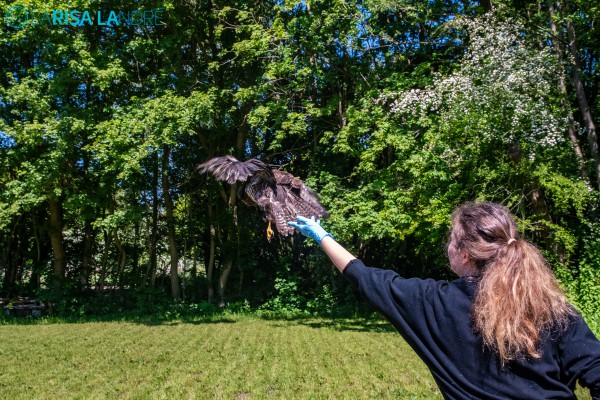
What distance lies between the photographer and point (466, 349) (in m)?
1.67

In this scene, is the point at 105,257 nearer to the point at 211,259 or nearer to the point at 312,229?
the point at 211,259

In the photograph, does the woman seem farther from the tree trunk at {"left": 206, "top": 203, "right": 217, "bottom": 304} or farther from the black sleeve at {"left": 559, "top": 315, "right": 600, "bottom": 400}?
the tree trunk at {"left": 206, "top": 203, "right": 217, "bottom": 304}

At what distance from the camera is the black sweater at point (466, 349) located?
1604mm

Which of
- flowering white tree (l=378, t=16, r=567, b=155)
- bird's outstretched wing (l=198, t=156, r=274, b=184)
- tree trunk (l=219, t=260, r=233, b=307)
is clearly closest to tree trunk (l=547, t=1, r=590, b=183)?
flowering white tree (l=378, t=16, r=567, b=155)

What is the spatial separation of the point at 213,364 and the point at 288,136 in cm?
1024

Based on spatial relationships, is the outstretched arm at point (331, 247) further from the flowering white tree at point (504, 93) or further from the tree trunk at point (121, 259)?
the tree trunk at point (121, 259)

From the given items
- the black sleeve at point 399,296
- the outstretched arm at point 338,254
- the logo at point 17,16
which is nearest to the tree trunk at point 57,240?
the logo at point 17,16

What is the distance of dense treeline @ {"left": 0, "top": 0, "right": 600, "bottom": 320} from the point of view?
35.6 ft

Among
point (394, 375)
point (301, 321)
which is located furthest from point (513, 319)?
point (301, 321)

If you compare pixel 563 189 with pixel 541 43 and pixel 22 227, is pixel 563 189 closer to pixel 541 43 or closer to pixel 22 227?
pixel 541 43

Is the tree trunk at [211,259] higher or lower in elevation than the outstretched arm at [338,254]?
higher

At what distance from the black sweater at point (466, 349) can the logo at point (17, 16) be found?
1640 cm

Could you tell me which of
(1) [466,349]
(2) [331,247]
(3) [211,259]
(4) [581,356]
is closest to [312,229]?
(2) [331,247]

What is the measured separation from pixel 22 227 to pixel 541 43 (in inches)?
691
